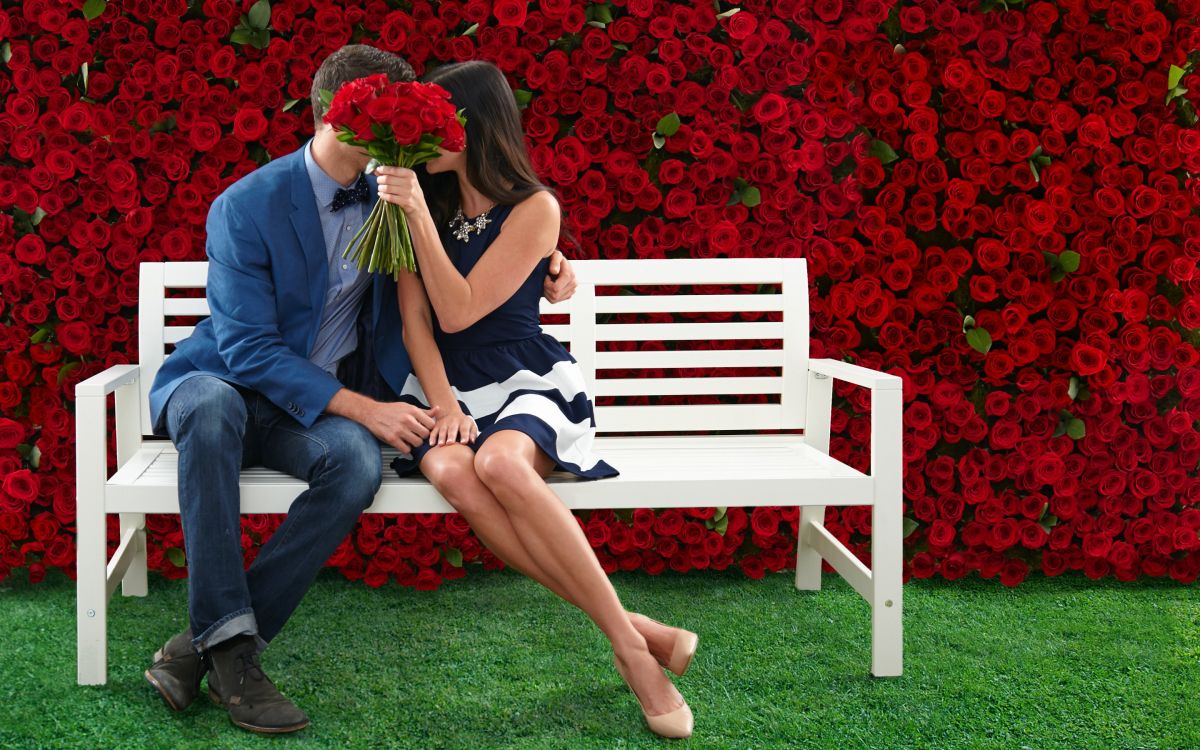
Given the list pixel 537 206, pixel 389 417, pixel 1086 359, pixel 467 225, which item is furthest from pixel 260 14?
pixel 1086 359

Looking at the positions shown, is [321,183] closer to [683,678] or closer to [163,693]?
[163,693]

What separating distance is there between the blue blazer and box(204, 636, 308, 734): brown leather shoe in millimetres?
508

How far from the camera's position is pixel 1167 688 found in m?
2.49

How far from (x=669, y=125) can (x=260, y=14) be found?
120cm

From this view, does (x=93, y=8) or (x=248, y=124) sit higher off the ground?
(x=93, y=8)

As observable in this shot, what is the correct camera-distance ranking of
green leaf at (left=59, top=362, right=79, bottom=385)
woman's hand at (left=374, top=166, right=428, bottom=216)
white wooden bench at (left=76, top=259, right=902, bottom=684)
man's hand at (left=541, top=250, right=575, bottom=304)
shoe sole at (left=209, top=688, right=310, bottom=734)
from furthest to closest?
green leaf at (left=59, top=362, right=79, bottom=385)
man's hand at (left=541, top=250, right=575, bottom=304)
white wooden bench at (left=76, top=259, right=902, bottom=684)
woman's hand at (left=374, top=166, right=428, bottom=216)
shoe sole at (left=209, top=688, right=310, bottom=734)

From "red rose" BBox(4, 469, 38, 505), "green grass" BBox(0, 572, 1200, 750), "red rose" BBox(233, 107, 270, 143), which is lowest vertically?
"green grass" BBox(0, 572, 1200, 750)

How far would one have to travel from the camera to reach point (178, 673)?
226 centimetres

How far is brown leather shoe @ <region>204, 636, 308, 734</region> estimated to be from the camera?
2.17 m

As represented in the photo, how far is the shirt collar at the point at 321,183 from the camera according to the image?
8.38ft

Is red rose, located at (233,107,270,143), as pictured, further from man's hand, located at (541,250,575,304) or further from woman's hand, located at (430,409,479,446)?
woman's hand, located at (430,409,479,446)

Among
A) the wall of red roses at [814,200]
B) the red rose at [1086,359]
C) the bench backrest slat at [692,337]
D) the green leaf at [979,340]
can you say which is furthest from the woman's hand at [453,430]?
the red rose at [1086,359]

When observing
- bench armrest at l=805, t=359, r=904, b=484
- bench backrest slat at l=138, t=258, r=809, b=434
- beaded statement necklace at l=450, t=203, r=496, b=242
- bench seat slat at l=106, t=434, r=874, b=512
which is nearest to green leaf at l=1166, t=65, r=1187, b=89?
bench backrest slat at l=138, t=258, r=809, b=434

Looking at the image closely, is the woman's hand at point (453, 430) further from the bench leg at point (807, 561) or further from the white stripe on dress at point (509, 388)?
the bench leg at point (807, 561)
